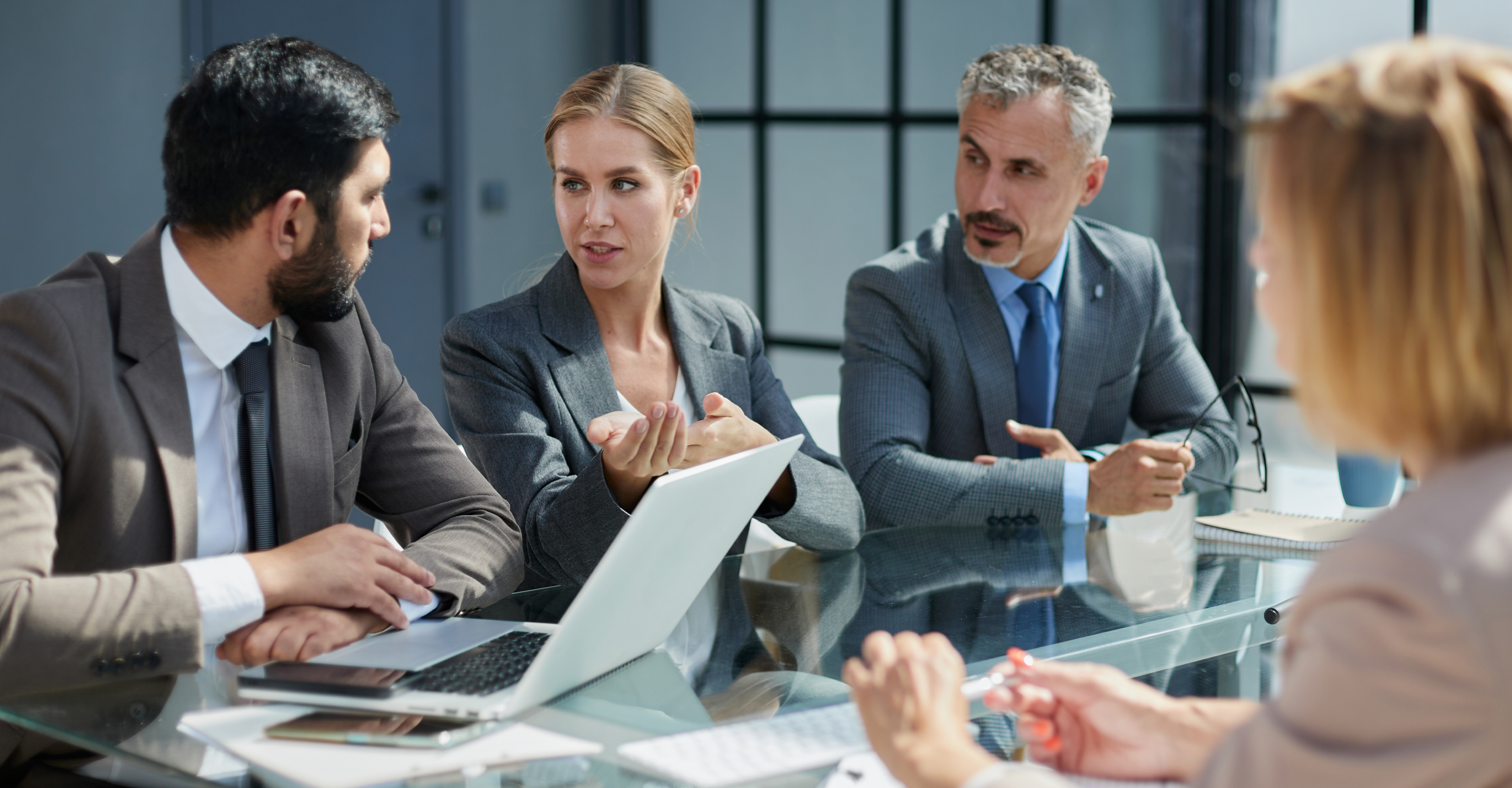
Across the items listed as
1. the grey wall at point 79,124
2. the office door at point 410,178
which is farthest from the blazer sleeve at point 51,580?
the office door at point 410,178

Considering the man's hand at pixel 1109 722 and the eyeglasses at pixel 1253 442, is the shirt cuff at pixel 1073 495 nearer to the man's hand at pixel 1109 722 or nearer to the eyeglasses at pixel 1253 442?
the eyeglasses at pixel 1253 442

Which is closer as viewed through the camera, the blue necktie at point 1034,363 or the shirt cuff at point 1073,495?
the shirt cuff at point 1073,495

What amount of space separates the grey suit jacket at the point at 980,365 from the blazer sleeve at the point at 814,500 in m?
0.18

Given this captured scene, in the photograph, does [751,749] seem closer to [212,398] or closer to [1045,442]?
[212,398]

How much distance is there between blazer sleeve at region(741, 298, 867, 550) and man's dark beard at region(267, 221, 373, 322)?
715 mm

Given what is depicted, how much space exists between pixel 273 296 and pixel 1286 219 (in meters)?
1.18

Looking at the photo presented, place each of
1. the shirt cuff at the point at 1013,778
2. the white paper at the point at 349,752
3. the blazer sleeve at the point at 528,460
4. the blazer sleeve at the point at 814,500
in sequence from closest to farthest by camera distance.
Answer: the shirt cuff at the point at 1013,778, the white paper at the point at 349,752, the blazer sleeve at the point at 528,460, the blazer sleeve at the point at 814,500

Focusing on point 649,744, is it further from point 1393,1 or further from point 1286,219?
point 1393,1

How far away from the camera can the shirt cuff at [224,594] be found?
4.27 ft

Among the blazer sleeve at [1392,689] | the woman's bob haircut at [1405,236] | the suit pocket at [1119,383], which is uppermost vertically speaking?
the woman's bob haircut at [1405,236]

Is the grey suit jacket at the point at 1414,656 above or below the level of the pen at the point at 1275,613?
above

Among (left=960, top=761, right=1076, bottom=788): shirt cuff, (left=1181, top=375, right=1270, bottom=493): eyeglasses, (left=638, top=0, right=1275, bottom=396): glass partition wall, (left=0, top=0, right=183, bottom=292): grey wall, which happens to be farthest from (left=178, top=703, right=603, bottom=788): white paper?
(left=0, top=0, right=183, bottom=292): grey wall

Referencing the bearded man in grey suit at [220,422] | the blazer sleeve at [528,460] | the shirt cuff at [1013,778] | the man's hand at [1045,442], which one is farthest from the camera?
the man's hand at [1045,442]

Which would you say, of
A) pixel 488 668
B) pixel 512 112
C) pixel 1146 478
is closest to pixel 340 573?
pixel 488 668
